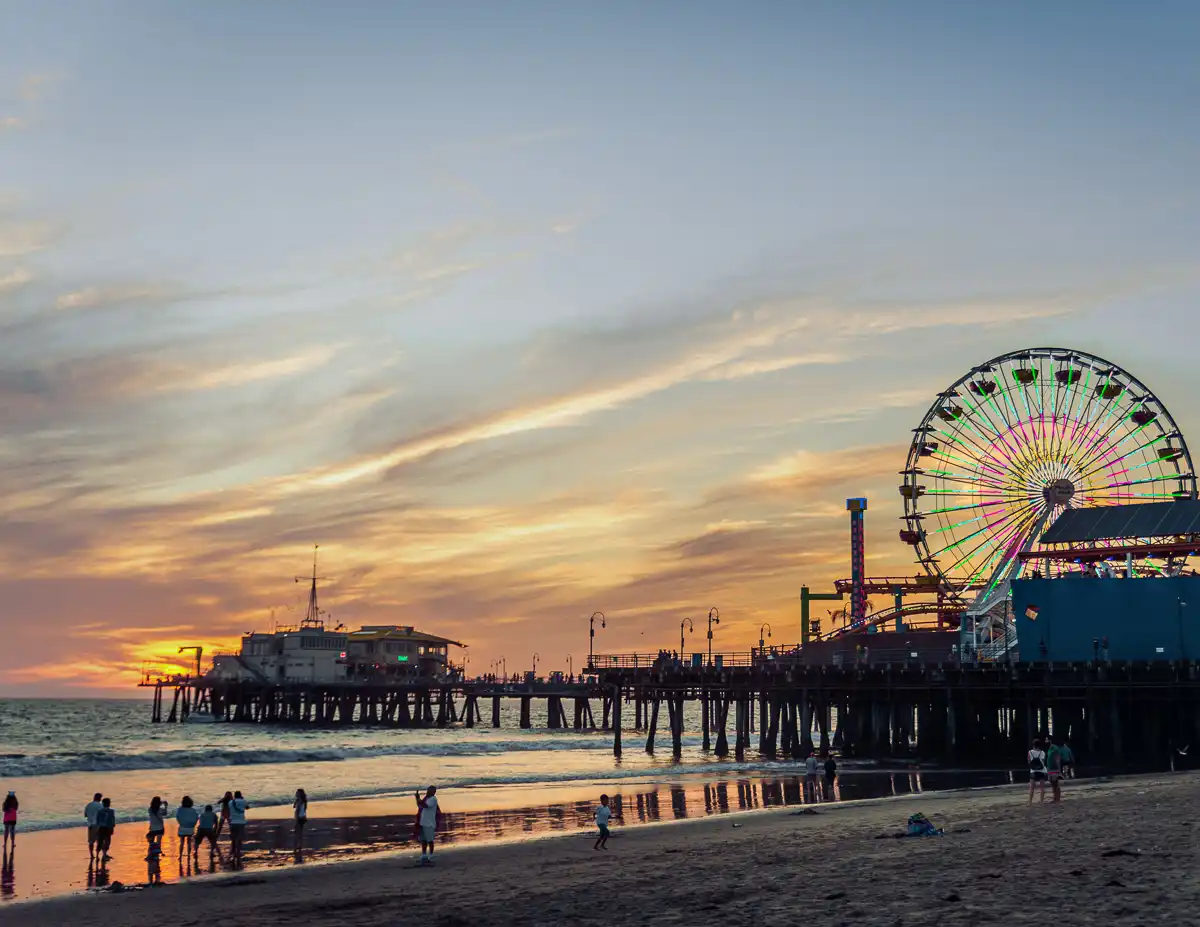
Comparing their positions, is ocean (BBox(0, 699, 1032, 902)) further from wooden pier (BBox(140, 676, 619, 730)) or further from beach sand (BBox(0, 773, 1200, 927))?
wooden pier (BBox(140, 676, 619, 730))

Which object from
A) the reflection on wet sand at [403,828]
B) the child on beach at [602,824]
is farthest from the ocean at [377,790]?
the child on beach at [602,824]

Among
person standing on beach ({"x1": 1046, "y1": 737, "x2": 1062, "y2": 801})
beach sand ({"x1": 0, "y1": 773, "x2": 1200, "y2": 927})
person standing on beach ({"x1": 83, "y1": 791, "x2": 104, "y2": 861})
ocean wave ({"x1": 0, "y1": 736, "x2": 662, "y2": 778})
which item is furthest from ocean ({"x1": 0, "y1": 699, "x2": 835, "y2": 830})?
person standing on beach ({"x1": 1046, "y1": 737, "x2": 1062, "y2": 801})

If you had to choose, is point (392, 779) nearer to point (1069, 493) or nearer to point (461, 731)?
point (1069, 493)

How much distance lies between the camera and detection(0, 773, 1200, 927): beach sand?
14.6m

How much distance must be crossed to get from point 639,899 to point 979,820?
10409mm

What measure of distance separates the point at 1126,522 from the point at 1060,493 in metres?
4.22

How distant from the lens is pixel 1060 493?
70688mm

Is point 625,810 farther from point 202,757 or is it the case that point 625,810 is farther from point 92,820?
point 202,757

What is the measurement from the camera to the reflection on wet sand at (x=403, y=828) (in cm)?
2644

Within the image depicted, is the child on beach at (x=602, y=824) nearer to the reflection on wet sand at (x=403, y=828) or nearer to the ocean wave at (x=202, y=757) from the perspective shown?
the reflection on wet sand at (x=403, y=828)

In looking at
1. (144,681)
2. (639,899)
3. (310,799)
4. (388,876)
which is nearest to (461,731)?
(144,681)

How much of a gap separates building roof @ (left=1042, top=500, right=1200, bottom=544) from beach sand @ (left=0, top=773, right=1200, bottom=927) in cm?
4083

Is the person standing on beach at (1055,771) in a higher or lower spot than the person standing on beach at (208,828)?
higher

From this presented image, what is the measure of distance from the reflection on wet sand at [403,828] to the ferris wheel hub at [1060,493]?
90.3 ft
